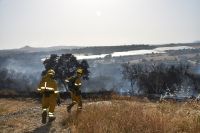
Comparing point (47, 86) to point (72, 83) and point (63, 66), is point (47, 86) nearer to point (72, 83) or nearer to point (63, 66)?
point (72, 83)

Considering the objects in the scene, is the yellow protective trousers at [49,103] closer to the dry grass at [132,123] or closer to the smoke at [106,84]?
the dry grass at [132,123]

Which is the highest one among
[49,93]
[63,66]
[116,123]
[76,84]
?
[76,84]

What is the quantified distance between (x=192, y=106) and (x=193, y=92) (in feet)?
213

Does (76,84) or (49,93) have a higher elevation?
(76,84)

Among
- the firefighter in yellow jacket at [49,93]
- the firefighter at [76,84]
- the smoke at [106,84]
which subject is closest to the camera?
the firefighter in yellow jacket at [49,93]

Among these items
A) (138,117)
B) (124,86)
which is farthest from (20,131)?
(124,86)

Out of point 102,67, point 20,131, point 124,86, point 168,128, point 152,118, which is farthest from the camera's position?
point 102,67

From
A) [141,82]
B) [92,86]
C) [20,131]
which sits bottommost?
[92,86]

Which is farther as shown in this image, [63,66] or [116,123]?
[63,66]

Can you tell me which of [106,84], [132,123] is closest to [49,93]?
[132,123]

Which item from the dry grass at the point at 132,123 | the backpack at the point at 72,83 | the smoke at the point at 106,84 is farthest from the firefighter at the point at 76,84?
the smoke at the point at 106,84

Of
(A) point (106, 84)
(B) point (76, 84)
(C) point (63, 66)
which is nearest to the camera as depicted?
(B) point (76, 84)

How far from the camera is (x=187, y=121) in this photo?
911 cm

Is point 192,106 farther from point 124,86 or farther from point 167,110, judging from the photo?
point 124,86
